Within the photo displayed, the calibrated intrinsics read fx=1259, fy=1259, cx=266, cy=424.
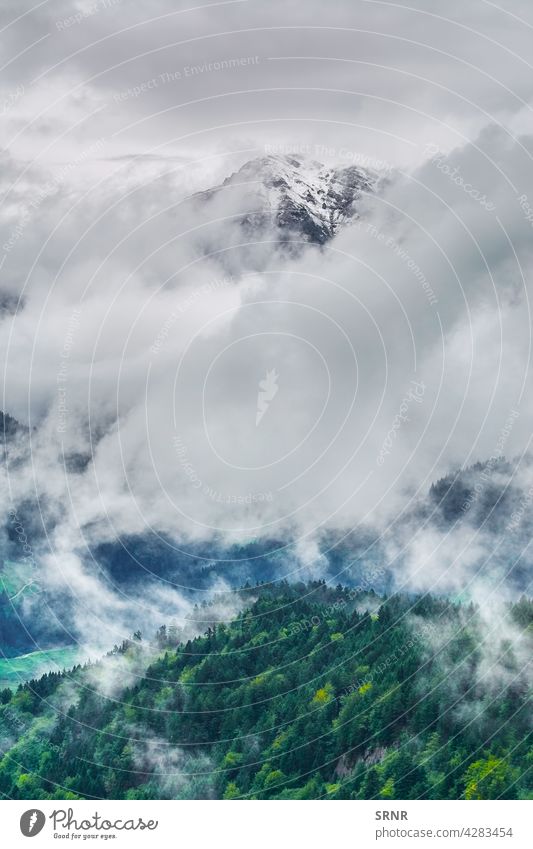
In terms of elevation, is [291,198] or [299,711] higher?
[291,198]

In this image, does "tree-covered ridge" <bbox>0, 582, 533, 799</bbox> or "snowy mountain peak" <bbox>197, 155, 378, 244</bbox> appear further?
"snowy mountain peak" <bbox>197, 155, 378, 244</bbox>

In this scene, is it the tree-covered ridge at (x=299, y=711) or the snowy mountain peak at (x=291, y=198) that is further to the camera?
the snowy mountain peak at (x=291, y=198)

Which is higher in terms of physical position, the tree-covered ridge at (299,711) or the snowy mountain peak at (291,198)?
the snowy mountain peak at (291,198)

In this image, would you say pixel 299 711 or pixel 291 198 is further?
pixel 291 198
